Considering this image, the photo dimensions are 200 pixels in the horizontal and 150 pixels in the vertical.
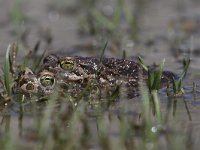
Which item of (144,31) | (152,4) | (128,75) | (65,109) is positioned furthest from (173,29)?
(65,109)

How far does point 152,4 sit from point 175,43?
271 cm

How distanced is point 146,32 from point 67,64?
11.4 ft

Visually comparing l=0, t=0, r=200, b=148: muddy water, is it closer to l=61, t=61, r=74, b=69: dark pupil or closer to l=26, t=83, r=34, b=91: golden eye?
l=61, t=61, r=74, b=69: dark pupil

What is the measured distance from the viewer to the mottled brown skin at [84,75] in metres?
5.65

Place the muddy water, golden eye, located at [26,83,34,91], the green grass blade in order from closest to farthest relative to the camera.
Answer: the green grass blade
golden eye, located at [26,83,34,91]
the muddy water

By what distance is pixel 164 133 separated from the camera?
4.47m

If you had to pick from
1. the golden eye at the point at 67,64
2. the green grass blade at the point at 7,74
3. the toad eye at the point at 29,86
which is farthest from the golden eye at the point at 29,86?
the green grass blade at the point at 7,74

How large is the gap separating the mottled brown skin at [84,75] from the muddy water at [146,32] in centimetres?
41

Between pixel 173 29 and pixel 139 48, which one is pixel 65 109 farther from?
pixel 173 29

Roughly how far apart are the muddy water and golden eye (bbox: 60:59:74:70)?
0.65m

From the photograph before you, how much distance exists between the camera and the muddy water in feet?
24.2

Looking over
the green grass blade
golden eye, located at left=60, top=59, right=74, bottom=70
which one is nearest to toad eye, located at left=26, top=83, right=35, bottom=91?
golden eye, located at left=60, top=59, right=74, bottom=70

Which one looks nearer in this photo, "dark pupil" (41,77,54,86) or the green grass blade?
the green grass blade

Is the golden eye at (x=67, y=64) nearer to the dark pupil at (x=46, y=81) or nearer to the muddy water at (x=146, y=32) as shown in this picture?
the dark pupil at (x=46, y=81)
